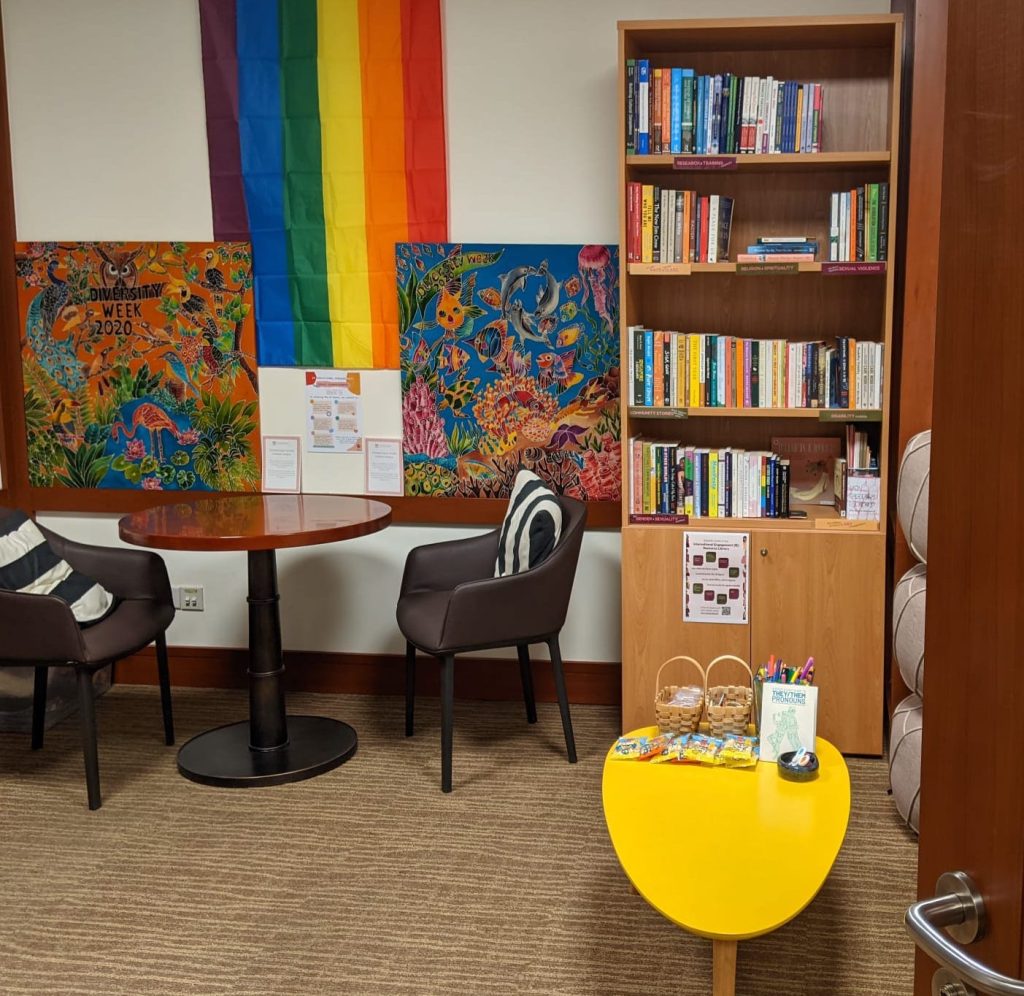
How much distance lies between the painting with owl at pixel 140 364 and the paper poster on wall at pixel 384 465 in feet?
1.50

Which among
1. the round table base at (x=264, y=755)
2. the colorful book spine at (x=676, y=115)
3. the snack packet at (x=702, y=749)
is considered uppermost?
the colorful book spine at (x=676, y=115)

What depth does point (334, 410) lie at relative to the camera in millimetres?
4434

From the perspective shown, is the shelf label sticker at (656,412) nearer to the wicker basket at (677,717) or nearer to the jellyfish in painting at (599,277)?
the jellyfish in painting at (599,277)

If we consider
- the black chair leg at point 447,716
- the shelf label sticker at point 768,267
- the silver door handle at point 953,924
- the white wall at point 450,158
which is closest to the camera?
the silver door handle at point 953,924

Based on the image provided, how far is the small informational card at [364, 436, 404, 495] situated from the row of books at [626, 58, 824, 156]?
143cm

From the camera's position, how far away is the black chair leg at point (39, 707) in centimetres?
401

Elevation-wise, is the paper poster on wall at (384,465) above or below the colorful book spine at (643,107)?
below

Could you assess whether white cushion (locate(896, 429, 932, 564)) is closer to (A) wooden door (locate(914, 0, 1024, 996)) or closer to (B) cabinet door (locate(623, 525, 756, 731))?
(B) cabinet door (locate(623, 525, 756, 731))

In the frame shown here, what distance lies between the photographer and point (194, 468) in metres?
4.57

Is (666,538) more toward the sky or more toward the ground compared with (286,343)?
more toward the ground

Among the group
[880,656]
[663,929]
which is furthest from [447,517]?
[663,929]

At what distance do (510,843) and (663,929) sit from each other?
593 millimetres

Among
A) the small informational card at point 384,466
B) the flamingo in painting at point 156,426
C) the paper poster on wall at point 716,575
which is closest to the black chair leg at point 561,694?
the paper poster on wall at point 716,575

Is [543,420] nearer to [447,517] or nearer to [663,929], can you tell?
[447,517]
